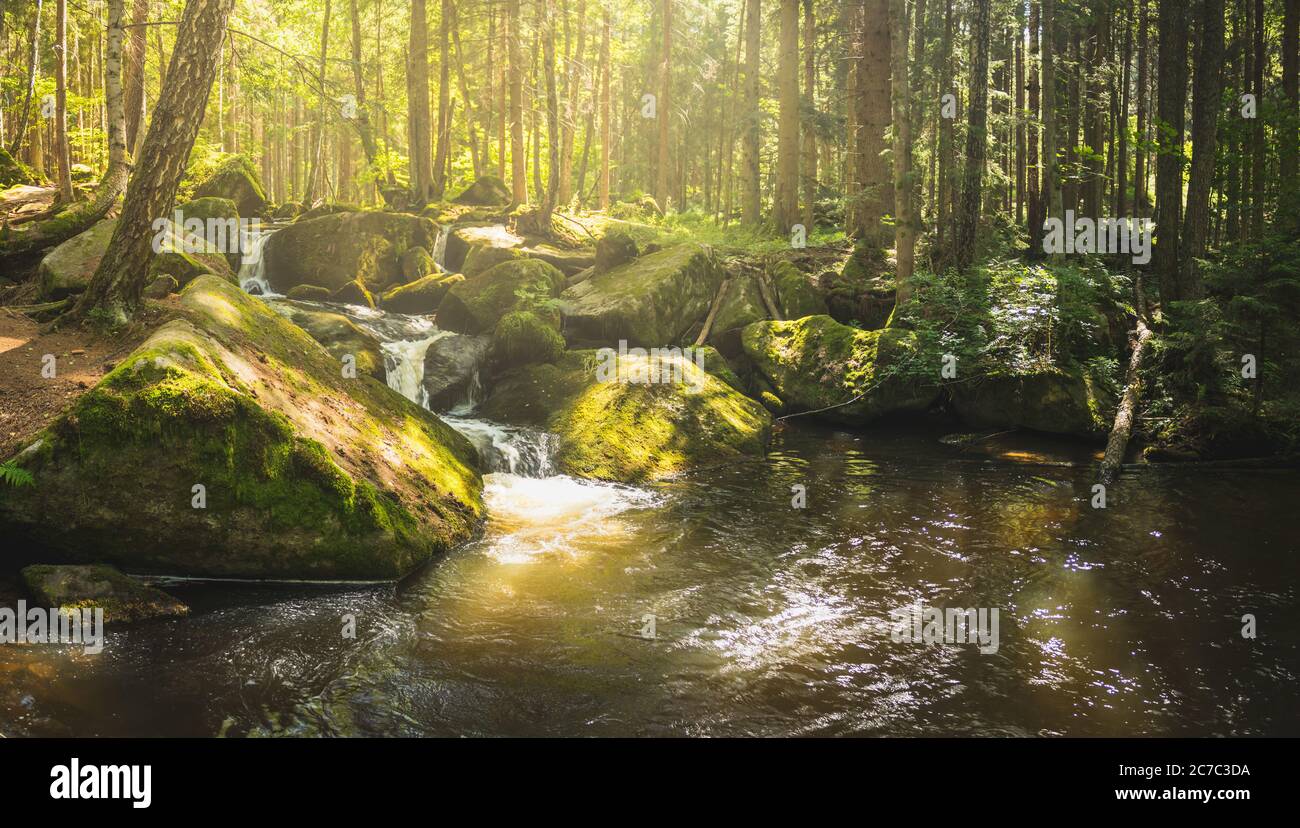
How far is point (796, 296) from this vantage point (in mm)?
16641

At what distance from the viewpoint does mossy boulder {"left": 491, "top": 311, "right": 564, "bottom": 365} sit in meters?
13.8

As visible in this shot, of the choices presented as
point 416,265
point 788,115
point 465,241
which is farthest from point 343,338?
point 788,115

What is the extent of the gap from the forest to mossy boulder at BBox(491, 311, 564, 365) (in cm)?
6

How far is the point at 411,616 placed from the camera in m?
6.39

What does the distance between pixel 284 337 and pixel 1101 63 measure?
893 inches

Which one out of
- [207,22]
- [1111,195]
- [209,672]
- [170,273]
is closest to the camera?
[209,672]

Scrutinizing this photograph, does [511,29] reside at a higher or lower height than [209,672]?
higher

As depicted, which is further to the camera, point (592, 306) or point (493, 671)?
point (592, 306)

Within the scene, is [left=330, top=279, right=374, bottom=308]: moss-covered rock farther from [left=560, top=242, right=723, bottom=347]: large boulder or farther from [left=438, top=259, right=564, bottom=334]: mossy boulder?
[left=560, top=242, right=723, bottom=347]: large boulder

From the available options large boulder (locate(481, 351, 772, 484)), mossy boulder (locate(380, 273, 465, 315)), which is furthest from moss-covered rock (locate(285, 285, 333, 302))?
large boulder (locate(481, 351, 772, 484))

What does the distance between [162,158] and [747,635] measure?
822 cm
